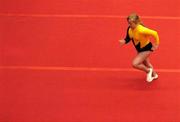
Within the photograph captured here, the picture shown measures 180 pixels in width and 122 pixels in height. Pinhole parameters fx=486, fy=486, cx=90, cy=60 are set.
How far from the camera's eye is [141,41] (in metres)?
6.64

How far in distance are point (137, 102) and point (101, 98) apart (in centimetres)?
50

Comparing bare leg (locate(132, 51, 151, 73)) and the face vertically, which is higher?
the face

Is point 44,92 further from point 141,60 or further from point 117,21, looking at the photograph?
point 117,21

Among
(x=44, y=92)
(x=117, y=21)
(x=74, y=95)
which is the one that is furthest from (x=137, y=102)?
(x=117, y=21)

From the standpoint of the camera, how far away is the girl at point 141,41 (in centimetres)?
649

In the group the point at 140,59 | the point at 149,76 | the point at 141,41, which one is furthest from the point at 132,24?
the point at 149,76

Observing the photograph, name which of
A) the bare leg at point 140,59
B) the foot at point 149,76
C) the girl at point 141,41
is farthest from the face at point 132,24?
the foot at point 149,76

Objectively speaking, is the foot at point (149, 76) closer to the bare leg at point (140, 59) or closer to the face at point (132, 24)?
the bare leg at point (140, 59)

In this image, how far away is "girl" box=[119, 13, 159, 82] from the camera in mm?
6492

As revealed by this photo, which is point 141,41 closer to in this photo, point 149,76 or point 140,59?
point 140,59

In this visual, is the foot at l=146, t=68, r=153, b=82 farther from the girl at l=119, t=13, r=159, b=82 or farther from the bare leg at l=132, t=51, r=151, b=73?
the bare leg at l=132, t=51, r=151, b=73

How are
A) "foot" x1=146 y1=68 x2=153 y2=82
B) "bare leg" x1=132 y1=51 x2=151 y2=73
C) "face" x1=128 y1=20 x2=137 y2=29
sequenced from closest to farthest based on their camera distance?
"face" x1=128 y1=20 x2=137 y2=29, "bare leg" x1=132 y1=51 x2=151 y2=73, "foot" x1=146 y1=68 x2=153 y2=82

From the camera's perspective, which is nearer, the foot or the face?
the face

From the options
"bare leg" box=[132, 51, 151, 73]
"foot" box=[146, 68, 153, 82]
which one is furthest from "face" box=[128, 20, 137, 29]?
"foot" box=[146, 68, 153, 82]
